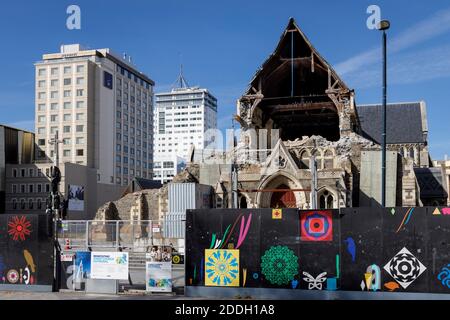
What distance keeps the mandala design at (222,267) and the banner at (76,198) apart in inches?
2850

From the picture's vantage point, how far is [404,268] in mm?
14734

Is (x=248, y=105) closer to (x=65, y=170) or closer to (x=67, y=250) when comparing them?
(x=67, y=250)

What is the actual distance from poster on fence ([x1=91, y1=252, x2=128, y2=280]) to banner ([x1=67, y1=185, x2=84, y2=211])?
230ft

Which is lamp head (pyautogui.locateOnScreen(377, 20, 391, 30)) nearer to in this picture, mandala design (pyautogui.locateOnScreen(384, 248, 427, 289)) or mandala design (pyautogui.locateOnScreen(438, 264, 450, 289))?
mandala design (pyautogui.locateOnScreen(384, 248, 427, 289))

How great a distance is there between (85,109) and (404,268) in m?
93.6

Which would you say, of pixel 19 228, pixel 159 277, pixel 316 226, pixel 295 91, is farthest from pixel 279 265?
pixel 295 91

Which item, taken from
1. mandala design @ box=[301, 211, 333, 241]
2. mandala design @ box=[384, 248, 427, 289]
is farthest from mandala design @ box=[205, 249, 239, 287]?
mandala design @ box=[384, 248, 427, 289]

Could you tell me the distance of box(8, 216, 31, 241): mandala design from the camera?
17734 millimetres

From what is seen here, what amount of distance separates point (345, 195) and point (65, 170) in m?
58.8

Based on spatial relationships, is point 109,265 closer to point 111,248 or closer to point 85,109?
point 111,248

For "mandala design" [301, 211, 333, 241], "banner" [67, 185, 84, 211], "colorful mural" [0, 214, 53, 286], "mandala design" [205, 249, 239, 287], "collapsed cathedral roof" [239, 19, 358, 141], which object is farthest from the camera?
"banner" [67, 185, 84, 211]

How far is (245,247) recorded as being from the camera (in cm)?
1608

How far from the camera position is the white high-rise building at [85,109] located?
102 metres

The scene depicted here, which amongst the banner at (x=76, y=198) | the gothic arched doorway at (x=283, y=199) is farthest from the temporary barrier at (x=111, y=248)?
the banner at (x=76, y=198)
